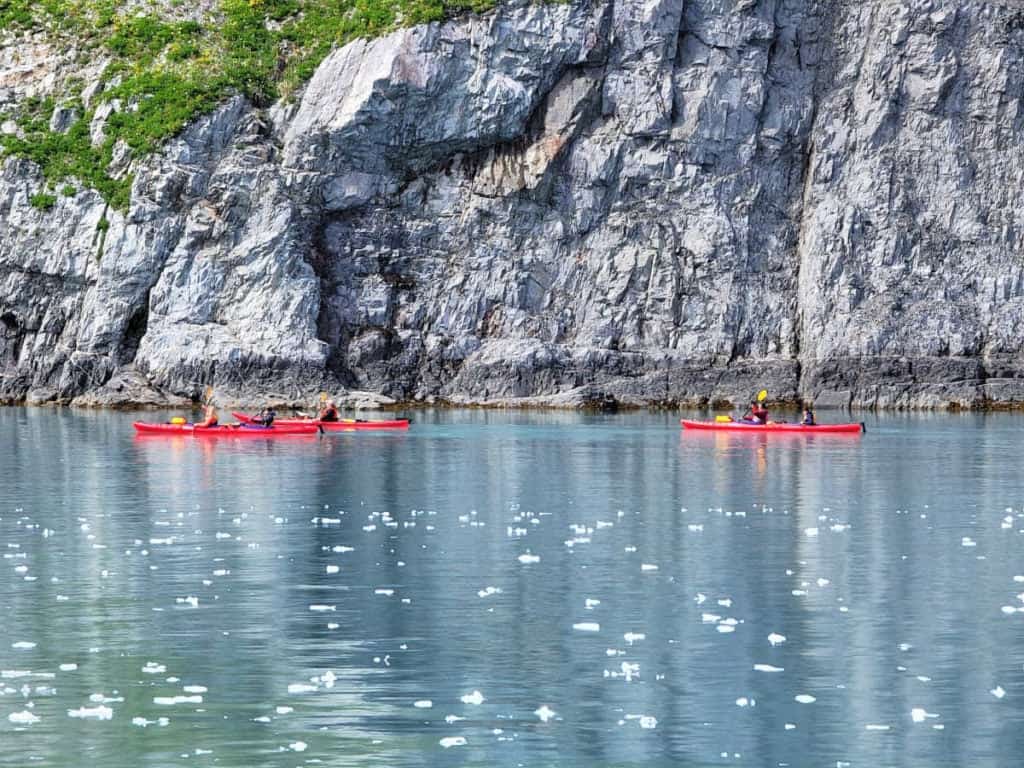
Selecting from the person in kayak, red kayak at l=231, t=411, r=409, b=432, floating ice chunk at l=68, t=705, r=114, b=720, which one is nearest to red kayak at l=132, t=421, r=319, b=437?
red kayak at l=231, t=411, r=409, b=432

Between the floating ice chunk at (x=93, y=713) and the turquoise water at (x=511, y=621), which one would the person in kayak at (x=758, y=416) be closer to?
the turquoise water at (x=511, y=621)

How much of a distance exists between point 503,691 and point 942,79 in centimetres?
8798

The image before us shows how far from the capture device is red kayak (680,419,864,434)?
229 ft

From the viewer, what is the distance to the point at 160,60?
345ft

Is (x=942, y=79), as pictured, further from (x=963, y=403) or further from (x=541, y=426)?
(x=541, y=426)

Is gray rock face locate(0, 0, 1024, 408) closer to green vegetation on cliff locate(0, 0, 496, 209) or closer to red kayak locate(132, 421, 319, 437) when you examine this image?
green vegetation on cliff locate(0, 0, 496, 209)

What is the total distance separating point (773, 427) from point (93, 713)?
55.0 meters

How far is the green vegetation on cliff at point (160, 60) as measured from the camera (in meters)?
99.8

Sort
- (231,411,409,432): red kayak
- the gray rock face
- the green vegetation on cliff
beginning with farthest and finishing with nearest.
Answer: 1. the green vegetation on cliff
2. the gray rock face
3. (231,411,409,432): red kayak

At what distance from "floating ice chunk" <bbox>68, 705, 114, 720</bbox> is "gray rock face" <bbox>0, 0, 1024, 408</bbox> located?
7608 centimetres

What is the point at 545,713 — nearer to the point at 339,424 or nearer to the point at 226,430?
the point at 226,430

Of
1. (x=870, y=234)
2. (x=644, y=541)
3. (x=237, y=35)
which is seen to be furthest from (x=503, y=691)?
(x=237, y=35)

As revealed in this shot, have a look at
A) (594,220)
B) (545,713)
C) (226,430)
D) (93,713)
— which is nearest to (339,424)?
(226,430)

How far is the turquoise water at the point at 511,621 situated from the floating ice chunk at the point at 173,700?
0.30ft
